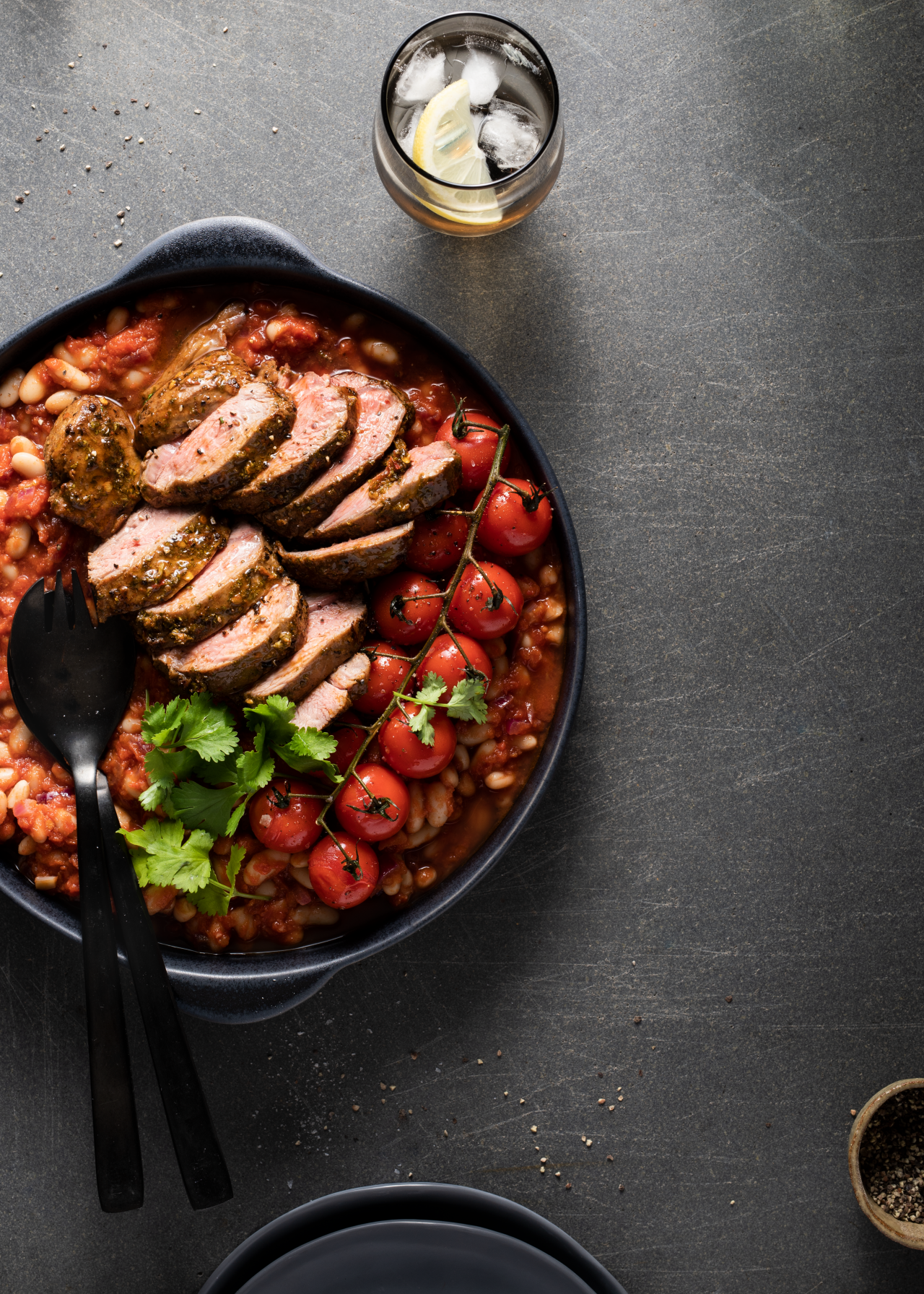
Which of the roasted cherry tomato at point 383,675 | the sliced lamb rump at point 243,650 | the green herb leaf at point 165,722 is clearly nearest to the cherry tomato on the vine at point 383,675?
the roasted cherry tomato at point 383,675

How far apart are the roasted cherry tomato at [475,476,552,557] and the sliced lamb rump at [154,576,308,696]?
21.2 inches

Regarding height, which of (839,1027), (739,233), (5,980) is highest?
(739,233)

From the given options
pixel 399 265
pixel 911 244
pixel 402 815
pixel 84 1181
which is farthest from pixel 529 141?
pixel 84 1181

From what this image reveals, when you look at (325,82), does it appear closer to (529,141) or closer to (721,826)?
(529,141)

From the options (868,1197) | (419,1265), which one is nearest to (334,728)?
(419,1265)

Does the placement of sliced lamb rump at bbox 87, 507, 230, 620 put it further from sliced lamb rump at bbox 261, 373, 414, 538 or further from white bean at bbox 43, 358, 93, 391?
white bean at bbox 43, 358, 93, 391

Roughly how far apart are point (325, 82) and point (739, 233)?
1.33 meters

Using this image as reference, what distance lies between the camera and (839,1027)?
277 cm

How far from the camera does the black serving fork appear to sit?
2203mm

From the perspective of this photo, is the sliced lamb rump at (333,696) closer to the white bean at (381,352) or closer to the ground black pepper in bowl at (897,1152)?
the white bean at (381,352)

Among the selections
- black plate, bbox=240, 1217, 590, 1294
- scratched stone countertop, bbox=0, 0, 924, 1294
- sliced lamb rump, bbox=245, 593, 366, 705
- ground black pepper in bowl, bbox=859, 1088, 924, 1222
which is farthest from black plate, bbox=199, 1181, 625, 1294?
sliced lamb rump, bbox=245, 593, 366, 705

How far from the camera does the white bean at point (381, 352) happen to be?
98.8 inches

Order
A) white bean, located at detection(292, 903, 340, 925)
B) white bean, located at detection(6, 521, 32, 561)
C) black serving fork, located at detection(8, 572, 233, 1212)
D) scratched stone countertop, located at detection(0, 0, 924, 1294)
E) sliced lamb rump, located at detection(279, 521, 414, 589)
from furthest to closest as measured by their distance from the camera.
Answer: scratched stone countertop, located at detection(0, 0, 924, 1294) → white bean, located at detection(292, 903, 340, 925) → white bean, located at detection(6, 521, 32, 561) → sliced lamb rump, located at detection(279, 521, 414, 589) → black serving fork, located at detection(8, 572, 233, 1212)

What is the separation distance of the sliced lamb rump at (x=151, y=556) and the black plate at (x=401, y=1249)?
1636 millimetres
